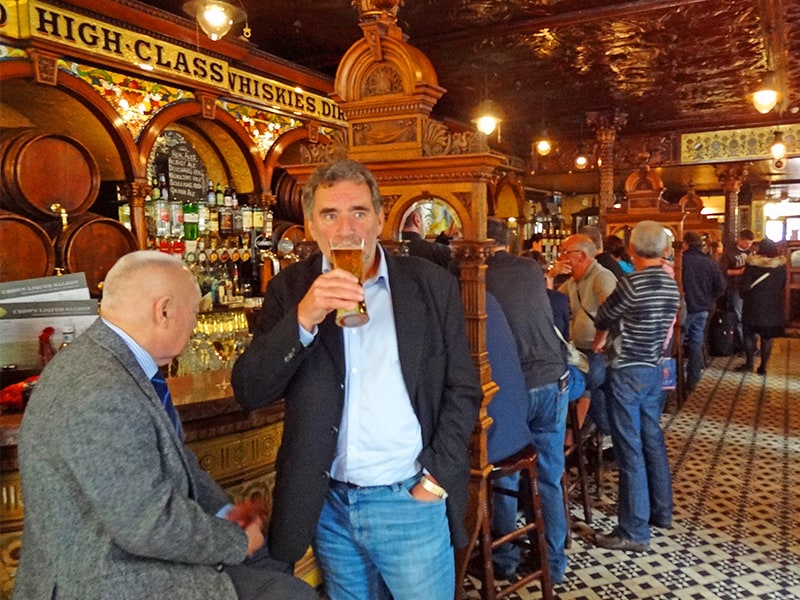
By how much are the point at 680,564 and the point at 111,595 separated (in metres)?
3.08

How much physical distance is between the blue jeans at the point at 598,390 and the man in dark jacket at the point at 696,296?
137 inches

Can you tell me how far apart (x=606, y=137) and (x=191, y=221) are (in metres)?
6.62

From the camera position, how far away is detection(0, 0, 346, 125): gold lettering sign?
438 cm

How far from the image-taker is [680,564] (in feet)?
A: 11.5

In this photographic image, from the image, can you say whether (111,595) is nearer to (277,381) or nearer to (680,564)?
(277,381)

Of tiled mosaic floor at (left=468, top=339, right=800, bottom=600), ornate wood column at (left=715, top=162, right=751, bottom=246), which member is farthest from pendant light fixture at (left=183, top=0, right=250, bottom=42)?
ornate wood column at (left=715, top=162, right=751, bottom=246)

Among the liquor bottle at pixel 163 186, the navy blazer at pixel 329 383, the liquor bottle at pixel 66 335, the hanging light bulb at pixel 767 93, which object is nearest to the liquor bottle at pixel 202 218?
the liquor bottle at pixel 163 186

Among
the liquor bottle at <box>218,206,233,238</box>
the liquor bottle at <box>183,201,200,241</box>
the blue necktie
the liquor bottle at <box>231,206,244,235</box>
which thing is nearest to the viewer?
the blue necktie

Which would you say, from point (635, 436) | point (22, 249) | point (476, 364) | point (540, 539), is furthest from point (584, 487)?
point (22, 249)

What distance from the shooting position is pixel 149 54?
527cm

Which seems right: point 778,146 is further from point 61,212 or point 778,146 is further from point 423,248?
point 61,212

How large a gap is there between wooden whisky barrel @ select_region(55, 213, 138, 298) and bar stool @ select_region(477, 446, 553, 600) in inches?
130

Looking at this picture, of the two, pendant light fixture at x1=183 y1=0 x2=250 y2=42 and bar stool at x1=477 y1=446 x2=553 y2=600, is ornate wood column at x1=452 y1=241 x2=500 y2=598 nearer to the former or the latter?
bar stool at x1=477 y1=446 x2=553 y2=600

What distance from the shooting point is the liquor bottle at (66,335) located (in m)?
2.55
